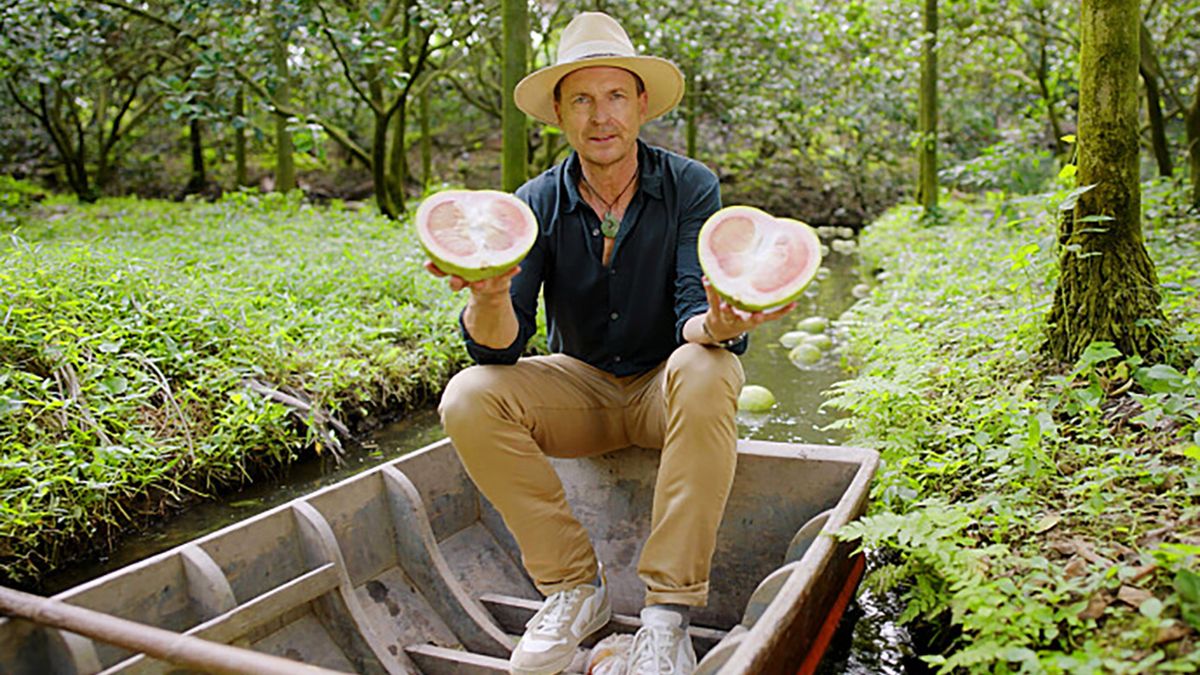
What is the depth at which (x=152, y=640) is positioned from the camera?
5.49 feet

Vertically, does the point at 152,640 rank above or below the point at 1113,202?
below

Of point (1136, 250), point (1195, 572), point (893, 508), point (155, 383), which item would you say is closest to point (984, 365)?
point (1136, 250)

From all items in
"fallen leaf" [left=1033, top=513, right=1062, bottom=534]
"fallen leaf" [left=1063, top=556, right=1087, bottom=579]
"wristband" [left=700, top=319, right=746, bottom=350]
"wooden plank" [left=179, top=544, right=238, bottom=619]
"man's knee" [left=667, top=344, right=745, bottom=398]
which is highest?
"wristband" [left=700, top=319, right=746, bottom=350]

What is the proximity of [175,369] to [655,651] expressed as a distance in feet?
10.3

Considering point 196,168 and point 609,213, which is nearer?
point 609,213

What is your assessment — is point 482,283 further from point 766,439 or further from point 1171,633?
point 766,439

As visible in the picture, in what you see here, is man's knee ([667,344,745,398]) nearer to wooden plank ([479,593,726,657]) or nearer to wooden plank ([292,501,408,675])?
wooden plank ([479,593,726,657])

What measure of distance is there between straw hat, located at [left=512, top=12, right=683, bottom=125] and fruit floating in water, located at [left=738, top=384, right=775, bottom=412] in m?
3.01

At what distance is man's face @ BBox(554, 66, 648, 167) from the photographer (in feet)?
8.68

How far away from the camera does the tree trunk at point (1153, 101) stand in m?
7.15

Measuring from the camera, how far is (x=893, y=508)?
286cm

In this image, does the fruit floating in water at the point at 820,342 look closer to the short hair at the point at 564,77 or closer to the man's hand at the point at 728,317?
the short hair at the point at 564,77

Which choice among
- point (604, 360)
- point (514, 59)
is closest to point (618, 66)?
point (604, 360)

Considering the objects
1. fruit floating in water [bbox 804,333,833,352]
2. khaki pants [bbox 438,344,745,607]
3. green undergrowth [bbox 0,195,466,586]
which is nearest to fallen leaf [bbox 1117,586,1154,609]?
khaki pants [bbox 438,344,745,607]
